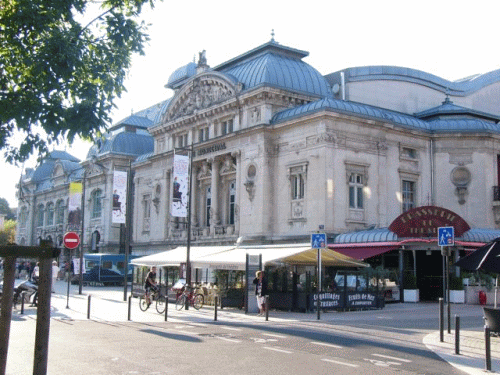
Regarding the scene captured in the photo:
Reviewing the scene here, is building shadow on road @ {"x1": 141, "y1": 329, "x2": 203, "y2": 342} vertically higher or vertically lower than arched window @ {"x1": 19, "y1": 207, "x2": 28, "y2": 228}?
lower

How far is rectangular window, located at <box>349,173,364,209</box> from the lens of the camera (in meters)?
40.9

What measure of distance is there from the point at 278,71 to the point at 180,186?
14.8 metres

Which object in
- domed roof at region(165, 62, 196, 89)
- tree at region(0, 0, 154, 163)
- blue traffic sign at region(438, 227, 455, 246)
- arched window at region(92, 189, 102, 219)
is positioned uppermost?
domed roof at region(165, 62, 196, 89)

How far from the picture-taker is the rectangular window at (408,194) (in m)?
44.2

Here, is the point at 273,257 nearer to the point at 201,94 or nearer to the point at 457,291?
the point at 457,291

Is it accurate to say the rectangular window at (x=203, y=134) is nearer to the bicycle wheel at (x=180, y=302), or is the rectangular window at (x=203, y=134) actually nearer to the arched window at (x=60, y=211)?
the bicycle wheel at (x=180, y=302)

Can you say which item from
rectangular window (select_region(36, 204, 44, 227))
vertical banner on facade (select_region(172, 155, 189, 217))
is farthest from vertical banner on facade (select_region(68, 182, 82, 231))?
rectangular window (select_region(36, 204, 44, 227))

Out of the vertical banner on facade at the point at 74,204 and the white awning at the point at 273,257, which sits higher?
the vertical banner on facade at the point at 74,204

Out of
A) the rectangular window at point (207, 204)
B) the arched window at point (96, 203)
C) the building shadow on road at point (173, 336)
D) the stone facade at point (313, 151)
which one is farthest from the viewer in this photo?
the arched window at point (96, 203)

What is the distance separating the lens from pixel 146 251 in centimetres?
5834

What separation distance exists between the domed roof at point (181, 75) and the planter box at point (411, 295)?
122 ft

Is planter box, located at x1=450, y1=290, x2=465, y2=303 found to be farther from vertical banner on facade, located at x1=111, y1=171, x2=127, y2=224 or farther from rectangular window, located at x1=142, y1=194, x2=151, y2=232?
rectangular window, located at x1=142, y1=194, x2=151, y2=232

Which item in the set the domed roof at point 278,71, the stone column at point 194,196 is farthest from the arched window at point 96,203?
the domed roof at point 278,71

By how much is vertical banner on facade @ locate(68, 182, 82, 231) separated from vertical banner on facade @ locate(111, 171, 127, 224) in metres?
2.08
